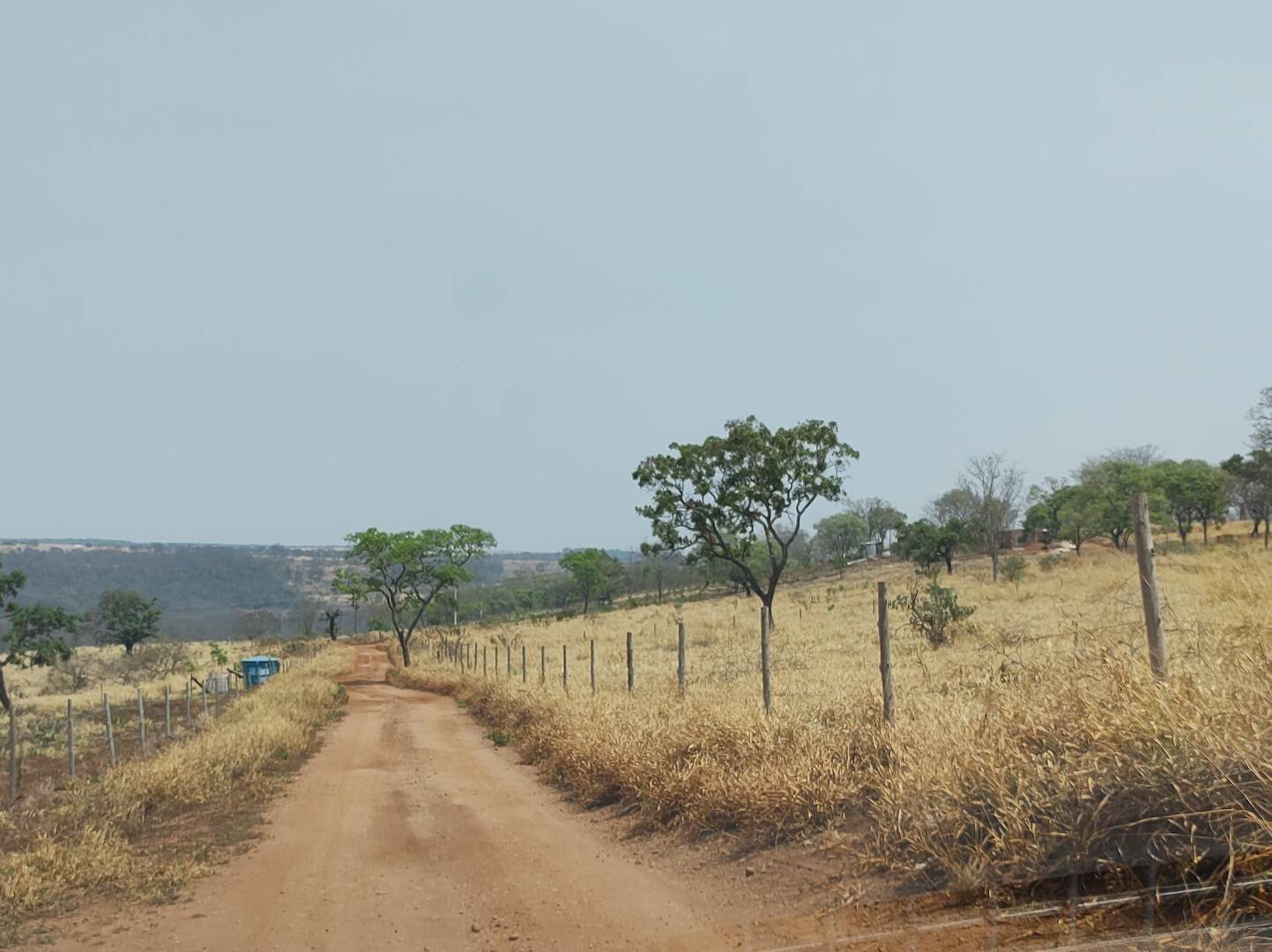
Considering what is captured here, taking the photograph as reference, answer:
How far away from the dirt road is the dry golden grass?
0.96m

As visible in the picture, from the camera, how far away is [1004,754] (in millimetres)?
6219

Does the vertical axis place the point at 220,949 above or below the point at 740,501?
below

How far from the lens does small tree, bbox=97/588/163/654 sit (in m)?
79.8

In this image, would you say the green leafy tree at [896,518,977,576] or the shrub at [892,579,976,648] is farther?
the green leafy tree at [896,518,977,576]

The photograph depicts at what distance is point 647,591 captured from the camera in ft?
381

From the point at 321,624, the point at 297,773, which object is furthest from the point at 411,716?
the point at 321,624

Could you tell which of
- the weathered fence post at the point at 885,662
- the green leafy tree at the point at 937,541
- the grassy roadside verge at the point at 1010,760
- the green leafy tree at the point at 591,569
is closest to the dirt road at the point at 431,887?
the grassy roadside verge at the point at 1010,760

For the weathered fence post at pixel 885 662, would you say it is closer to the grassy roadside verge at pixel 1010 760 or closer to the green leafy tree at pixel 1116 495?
the grassy roadside verge at pixel 1010 760

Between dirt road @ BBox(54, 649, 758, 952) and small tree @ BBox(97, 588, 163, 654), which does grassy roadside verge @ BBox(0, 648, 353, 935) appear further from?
small tree @ BBox(97, 588, 163, 654)

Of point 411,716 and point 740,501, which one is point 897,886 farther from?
point 740,501

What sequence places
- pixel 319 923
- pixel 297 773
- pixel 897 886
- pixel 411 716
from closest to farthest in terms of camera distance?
pixel 897 886, pixel 319 923, pixel 297 773, pixel 411 716

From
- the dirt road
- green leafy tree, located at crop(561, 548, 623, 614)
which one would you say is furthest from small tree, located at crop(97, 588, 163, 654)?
the dirt road

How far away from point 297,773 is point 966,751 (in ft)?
38.4

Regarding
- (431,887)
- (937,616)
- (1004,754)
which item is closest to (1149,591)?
(1004,754)
